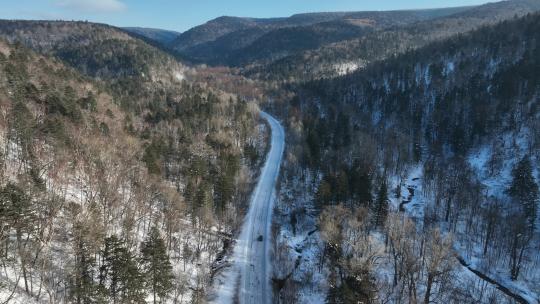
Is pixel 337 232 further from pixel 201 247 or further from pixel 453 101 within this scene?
pixel 453 101

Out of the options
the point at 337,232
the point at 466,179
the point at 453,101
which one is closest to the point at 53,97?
the point at 337,232

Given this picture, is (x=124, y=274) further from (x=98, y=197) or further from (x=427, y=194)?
(x=427, y=194)

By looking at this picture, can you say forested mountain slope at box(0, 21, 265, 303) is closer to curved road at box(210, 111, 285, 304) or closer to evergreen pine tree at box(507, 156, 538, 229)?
curved road at box(210, 111, 285, 304)

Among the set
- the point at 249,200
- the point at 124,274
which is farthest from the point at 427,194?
the point at 124,274

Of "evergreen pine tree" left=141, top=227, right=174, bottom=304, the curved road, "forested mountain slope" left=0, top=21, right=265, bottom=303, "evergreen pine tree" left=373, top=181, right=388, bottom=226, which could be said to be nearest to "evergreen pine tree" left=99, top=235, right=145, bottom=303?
"forested mountain slope" left=0, top=21, right=265, bottom=303

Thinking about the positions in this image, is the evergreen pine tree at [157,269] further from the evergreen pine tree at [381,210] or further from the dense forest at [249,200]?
the evergreen pine tree at [381,210]

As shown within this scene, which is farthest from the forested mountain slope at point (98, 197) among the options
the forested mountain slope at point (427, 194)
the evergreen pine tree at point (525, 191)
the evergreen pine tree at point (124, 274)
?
the evergreen pine tree at point (525, 191)
